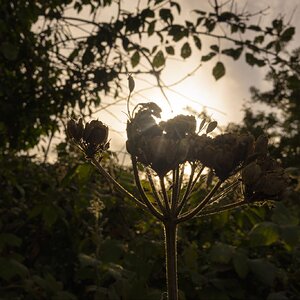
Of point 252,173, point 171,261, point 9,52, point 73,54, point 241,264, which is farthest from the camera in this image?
point 73,54

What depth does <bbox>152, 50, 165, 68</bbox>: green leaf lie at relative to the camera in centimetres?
450

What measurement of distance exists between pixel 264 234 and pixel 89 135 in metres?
1.35

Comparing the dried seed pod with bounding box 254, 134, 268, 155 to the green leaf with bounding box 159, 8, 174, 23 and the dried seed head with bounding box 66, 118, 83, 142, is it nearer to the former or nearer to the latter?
the dried seed head with bounding box 66, 118, 83, 142

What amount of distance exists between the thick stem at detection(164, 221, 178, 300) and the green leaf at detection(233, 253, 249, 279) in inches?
56.1

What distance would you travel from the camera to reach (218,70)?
4.39 meters

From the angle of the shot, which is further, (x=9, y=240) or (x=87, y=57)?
(x=87, y=57)

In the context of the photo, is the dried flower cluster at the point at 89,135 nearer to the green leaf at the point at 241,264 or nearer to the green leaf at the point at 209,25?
the green leaf at the point at 241,264

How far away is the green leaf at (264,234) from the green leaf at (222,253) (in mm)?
211

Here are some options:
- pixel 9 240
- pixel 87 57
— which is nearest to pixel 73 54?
pixel 87 57

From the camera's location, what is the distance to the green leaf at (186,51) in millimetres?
4484

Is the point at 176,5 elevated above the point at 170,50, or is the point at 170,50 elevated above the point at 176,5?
the point at 176,5

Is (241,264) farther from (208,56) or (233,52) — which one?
(233,52)

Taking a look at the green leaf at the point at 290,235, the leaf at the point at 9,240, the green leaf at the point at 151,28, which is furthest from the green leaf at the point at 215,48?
the leaf at the point at 9,240

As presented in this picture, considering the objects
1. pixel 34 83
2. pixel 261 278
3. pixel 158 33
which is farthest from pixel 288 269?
pixel 34 83
